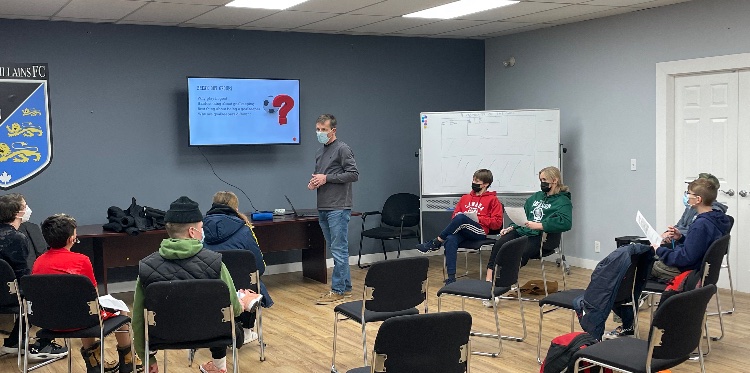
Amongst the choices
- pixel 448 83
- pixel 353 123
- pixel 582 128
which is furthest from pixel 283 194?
pixel 582 128

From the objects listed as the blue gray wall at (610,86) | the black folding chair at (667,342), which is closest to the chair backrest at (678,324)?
the black folding chair at (667,342)

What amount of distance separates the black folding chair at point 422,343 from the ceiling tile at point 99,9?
433 cm

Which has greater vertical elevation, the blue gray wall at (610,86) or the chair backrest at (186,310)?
the blue gray wall at (610,86)

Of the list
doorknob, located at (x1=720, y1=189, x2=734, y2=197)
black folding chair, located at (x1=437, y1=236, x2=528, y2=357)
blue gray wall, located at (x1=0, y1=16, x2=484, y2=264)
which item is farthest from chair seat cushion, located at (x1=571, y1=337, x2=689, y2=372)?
blue gray wall, located at (x1=0, y1=16, x2=484, y2=264)

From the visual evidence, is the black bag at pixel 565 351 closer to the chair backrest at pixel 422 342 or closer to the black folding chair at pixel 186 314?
the chair backrest at pixel 422 342

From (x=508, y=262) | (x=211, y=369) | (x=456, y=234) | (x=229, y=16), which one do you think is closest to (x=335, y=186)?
(x=456, y=234)

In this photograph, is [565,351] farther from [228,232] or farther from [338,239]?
[338,239]

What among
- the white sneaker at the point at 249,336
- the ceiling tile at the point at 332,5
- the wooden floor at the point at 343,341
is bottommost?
the wooden floor at the point at 343,341

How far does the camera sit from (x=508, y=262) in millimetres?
5270

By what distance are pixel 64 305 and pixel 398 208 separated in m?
5.15

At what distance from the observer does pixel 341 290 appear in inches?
284

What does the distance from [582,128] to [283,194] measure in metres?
3.20

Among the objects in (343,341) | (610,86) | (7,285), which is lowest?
(343,341)

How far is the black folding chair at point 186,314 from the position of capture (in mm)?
3809
